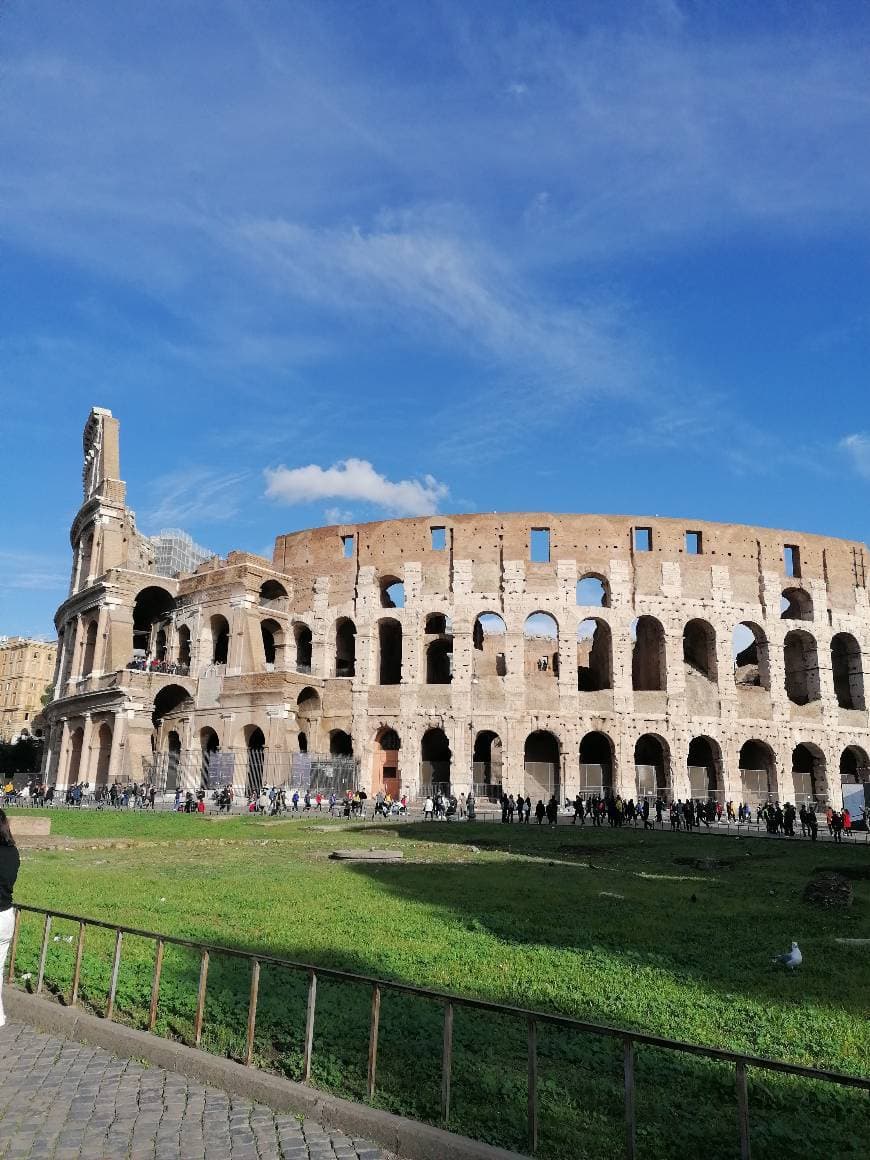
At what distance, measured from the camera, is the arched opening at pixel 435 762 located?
35.2 meters

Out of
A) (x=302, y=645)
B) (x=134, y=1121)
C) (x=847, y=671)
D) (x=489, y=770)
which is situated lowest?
(x=134, y=1121)

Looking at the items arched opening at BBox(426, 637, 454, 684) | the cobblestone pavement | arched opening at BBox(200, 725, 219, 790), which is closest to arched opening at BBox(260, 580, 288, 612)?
arched opening at BBox(200, 725, 219, 790)

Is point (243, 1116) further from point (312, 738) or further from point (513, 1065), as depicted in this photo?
point (312, 738)

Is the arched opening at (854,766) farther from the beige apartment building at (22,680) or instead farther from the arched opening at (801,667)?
the beige apartment building at (22,680)

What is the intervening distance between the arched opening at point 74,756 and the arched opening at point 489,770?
57.2 ft

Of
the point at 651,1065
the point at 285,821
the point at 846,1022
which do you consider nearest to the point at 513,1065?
the point at 651,1065

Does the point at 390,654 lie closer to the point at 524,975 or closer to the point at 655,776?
the point at 655,776

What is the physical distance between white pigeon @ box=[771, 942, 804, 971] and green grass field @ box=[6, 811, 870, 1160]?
11cm

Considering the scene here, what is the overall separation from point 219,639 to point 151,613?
7.08m

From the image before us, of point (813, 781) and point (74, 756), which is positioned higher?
point (74, 756)

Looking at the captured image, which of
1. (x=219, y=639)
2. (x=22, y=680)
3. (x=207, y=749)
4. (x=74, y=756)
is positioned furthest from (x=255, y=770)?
(x=22, y=680)

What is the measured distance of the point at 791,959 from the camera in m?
Answer: 7.75

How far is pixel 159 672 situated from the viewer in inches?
1491

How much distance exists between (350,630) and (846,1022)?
118ft
